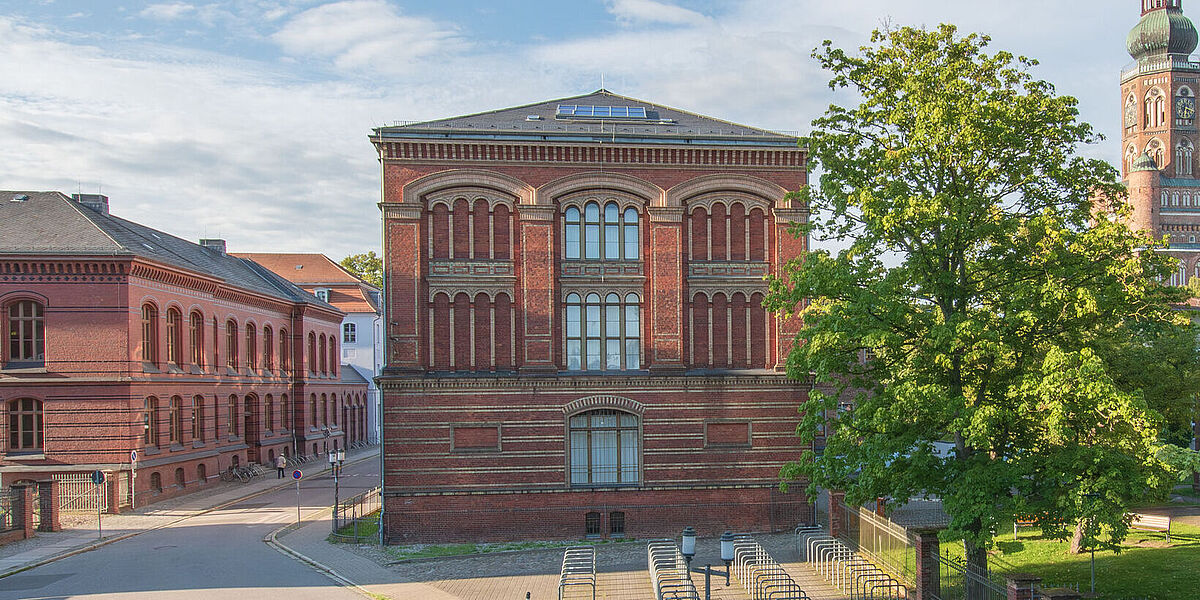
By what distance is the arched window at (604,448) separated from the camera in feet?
86.6

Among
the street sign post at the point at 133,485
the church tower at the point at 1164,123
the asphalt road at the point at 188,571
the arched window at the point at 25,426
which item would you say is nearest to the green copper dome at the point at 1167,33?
the church tower at the point at 1164,123

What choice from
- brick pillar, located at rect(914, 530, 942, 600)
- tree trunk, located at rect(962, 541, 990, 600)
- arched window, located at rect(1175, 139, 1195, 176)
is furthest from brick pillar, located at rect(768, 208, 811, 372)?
arched window, located at rect(1175, 139, 1195, 176)

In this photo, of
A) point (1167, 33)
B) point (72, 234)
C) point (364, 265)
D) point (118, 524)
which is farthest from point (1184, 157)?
point (118, 524)

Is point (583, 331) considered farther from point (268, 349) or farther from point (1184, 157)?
point (1184, 157)

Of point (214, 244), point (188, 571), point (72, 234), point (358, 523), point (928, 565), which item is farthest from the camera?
point (214, 244)

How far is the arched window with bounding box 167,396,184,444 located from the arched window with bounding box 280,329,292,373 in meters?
13.5

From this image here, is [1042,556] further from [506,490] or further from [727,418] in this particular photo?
[506,490]

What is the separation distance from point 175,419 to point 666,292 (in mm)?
23086

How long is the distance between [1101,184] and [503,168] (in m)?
15.2

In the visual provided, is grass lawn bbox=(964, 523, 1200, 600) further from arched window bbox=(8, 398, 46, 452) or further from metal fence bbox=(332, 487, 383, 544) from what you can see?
arched window bbox=(8, 398, 46, 452)

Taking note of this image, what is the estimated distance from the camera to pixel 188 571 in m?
22.8

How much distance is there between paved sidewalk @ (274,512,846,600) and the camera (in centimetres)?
→ 1992

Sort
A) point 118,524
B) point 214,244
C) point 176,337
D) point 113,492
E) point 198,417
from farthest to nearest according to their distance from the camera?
point 214,244, point 198,417, point 176,337, point 113,492, point 118,524

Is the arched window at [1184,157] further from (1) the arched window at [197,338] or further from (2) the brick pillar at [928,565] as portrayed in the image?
(2) the brick pillar at [928,565]
